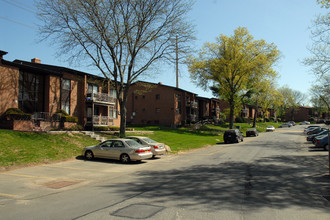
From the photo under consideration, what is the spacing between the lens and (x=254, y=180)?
9578mm

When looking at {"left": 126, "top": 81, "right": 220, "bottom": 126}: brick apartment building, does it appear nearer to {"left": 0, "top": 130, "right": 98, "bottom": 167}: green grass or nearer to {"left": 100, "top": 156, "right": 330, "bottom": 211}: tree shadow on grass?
{"left": 0, "top": 130, "right": 98, "bottom": 167}: green grass

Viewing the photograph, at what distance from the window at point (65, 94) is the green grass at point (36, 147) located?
30.0ft

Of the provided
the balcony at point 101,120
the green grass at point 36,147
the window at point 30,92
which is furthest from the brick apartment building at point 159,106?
the green grass at point 36,147

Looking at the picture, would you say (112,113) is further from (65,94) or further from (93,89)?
(65,94)

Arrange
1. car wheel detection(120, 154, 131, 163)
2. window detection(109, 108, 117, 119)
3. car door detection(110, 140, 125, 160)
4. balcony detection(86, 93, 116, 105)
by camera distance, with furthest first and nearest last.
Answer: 1. window detection(109, 108, 117, 119)
2. balcony detection(86, 93, 116, 105)
3. car door detection(110, 140, 125, 160)
4. car wheel detection(120, 154, 131, 163)

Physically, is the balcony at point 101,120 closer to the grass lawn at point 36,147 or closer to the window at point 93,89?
the window at point 93,89

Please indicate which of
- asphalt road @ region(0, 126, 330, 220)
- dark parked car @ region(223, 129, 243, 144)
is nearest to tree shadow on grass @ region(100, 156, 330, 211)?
asphalt road @ region(0, 126, 330, 220)

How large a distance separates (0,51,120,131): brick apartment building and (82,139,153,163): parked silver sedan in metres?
12.4

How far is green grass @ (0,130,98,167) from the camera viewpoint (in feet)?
45.0

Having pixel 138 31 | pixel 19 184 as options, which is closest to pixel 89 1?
pixel 138 31

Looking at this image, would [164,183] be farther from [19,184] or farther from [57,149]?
[57,149]

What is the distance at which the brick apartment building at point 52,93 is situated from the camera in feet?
77.1

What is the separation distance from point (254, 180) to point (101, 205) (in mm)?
5903

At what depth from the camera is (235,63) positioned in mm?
40438
